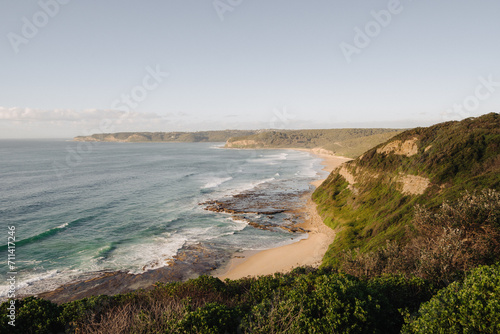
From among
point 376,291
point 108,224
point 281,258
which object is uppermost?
point 376,291

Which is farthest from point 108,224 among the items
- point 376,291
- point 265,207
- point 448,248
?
point 448,248

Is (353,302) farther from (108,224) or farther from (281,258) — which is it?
(108,224)

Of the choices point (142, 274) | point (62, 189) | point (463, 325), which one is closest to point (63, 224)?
point (142, 274)

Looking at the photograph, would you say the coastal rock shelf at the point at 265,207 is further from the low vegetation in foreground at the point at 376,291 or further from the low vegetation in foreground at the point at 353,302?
the low vegetation in foreground at the point at 353,302

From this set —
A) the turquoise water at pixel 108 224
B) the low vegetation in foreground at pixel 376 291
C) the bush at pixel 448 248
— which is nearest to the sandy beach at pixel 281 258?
the turquoise water at pixel 108 224

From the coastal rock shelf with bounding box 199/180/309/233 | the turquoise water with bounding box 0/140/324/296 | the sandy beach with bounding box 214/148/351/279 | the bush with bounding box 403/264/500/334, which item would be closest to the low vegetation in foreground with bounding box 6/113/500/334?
the bush with bounding box 403/264/500/334

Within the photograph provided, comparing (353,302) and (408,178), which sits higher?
(408,178)

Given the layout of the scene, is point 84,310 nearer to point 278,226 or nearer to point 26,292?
point 26,292
